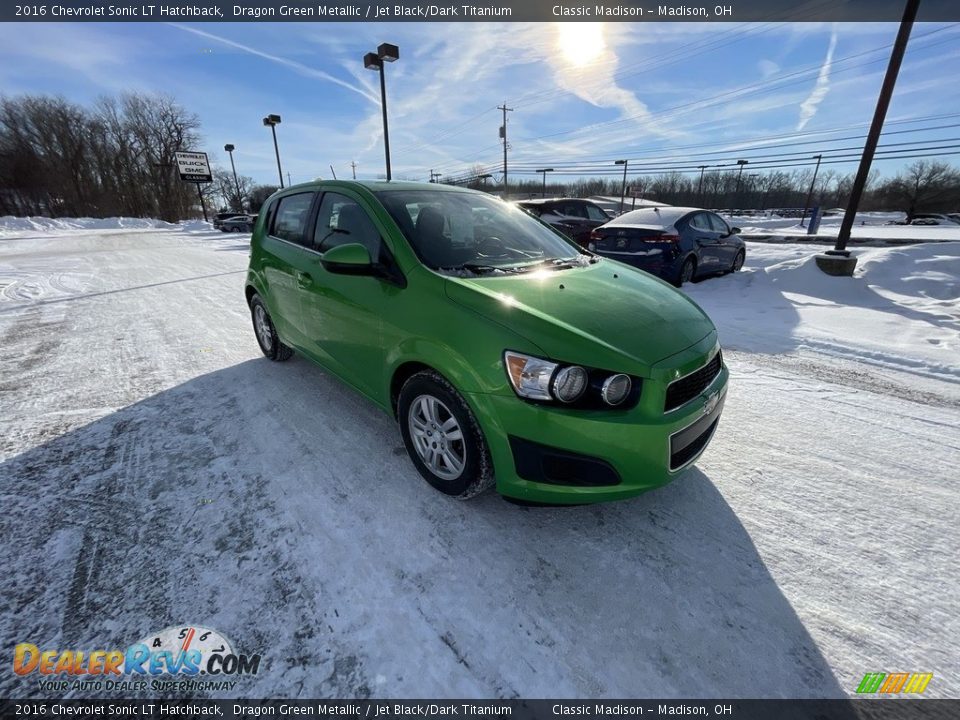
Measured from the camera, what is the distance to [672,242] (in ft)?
24.7

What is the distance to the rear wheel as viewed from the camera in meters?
7.77

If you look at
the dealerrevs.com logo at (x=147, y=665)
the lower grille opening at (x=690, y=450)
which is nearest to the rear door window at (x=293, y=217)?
the dealerrevs.com logo at (x=147, y=665)

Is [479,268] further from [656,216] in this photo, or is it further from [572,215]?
[572,215]

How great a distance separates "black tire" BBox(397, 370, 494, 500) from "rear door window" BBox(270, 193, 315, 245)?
190cm

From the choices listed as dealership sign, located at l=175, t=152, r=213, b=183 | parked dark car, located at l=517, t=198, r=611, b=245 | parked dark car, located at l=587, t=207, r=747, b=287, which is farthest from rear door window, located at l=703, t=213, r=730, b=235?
dealership sign, located at l=175, t=152, r=213, b=183

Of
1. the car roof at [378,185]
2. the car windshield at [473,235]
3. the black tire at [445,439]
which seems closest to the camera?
the black tire at [445,439]

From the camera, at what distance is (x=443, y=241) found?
2.73 metres

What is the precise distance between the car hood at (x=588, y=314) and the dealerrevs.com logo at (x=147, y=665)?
5.64 feet

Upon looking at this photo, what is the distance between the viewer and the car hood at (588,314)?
1.96 m

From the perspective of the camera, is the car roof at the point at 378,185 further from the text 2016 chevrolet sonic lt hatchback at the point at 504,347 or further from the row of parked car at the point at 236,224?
the row of parked car at the point at 236,224

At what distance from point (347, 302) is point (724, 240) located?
8.50 meters

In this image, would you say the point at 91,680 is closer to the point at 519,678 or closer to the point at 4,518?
the point at 4,518

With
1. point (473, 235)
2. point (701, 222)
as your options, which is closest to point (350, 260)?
point (473, 235)

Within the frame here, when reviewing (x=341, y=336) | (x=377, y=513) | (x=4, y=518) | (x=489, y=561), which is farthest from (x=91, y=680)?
(x=341, y=336)
